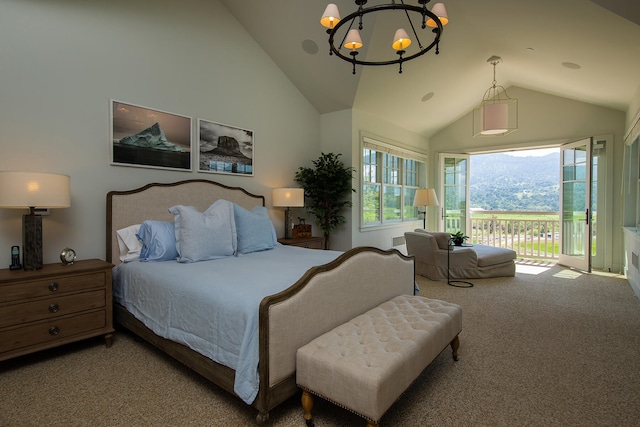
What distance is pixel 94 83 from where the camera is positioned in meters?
2.90

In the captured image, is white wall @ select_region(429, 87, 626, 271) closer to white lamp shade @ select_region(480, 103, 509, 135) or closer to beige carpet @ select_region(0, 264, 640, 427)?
white lamp shade @ select_region(480, 103, 509, 135)

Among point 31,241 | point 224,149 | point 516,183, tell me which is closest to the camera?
point 31,241

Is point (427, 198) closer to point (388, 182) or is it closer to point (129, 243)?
point (388, 182)

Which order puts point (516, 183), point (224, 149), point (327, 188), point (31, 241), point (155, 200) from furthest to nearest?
point (516, 183), point (327, 188), point (224, 149), point (155, 200), point (31, 241)

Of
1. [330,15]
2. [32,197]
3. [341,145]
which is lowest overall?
[32,197]

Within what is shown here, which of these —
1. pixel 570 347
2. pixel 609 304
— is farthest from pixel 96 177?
pixel 609 304

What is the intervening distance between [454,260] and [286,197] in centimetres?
256

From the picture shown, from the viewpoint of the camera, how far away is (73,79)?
2.79 metres

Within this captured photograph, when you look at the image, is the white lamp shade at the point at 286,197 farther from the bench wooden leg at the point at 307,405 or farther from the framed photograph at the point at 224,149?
the bench wooden leg at the point at 307,405

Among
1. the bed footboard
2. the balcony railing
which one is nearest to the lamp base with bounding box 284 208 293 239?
the bed footboard

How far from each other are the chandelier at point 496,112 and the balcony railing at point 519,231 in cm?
187

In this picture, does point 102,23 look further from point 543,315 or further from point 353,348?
point 543,315

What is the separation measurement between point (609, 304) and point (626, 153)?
8.46 feet

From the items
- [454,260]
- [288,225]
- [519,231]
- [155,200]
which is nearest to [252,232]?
[155,200]
